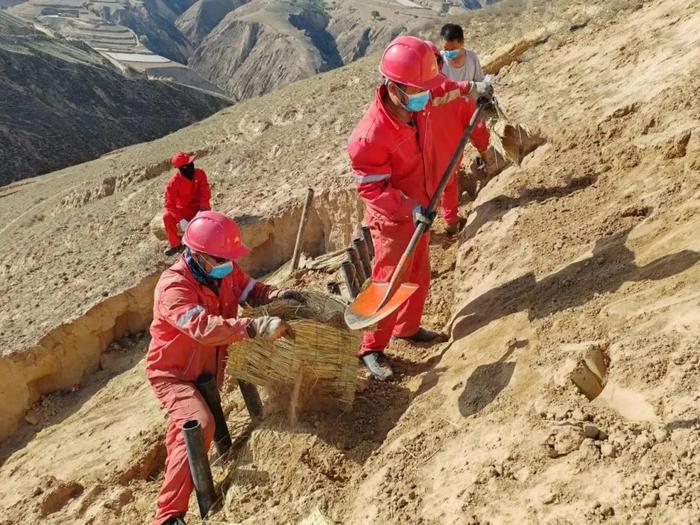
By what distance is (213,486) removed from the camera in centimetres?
338

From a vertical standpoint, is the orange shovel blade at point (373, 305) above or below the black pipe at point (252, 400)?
above

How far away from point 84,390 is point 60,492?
7.44 feet

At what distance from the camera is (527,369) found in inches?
120

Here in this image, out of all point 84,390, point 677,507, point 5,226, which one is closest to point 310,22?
point 5,226

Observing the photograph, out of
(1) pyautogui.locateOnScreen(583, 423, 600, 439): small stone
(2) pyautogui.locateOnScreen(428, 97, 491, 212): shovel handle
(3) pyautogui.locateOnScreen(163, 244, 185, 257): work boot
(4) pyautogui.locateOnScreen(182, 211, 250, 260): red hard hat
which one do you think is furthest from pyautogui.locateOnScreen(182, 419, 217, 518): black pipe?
(3) pyautogui.locateOnScreen(163, 244, 185, 257): work boot

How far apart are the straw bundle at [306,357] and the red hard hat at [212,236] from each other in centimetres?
38

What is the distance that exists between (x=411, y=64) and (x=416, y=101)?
213 mm

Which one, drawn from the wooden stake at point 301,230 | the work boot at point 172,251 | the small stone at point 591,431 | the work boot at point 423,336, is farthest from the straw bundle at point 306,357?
the work boot at point 172,251

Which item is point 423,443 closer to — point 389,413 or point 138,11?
point 389,413

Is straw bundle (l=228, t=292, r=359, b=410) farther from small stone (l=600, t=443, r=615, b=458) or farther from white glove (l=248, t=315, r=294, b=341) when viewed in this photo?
small stone (l=600, t=443, r=615, b=458)

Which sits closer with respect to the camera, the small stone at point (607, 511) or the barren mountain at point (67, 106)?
the small stone at point (607, 511)

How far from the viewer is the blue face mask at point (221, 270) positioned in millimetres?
3582

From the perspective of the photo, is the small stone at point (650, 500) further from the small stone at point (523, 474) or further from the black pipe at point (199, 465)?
the black pipe at point (199, 465)

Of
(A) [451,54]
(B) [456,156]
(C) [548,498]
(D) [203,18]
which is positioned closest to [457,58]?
(A) [451,54]
